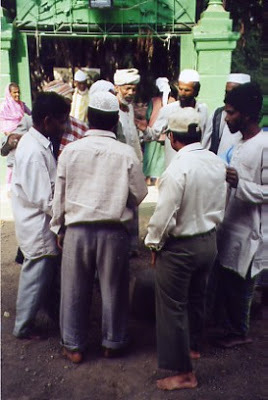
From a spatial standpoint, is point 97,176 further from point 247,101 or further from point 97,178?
point 247,101

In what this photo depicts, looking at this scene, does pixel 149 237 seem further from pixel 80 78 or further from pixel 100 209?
pixel 80 78

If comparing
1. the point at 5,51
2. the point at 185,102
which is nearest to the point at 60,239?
the point at 185,102

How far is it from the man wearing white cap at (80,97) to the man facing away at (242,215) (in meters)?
4.99

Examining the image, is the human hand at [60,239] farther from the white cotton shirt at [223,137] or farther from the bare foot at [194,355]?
the white cotton shirt at [223,137]

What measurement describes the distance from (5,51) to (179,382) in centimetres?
597

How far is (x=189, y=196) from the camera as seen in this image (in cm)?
256

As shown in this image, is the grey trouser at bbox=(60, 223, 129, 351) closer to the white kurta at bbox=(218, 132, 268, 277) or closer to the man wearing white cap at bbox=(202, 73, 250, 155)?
the white kurta at bbox=(218, 132, 268, 277)

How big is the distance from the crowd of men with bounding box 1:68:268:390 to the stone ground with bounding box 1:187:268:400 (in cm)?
9

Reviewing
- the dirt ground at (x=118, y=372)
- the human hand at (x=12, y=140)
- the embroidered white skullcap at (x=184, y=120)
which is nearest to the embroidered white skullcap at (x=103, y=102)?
the embroidered white skullcap at (x=184, y=120)

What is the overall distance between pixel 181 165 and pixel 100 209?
1.96 feet

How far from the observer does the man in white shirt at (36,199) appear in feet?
9.81

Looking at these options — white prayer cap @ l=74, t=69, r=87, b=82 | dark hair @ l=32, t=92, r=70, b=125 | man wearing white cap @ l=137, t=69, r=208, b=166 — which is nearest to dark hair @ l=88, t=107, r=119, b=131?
dark hair @ l=32, t=92, r=70, b=125

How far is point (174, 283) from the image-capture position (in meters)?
2.69

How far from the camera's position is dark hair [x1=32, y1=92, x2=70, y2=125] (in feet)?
9.98
